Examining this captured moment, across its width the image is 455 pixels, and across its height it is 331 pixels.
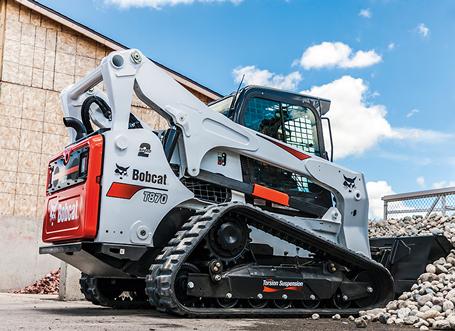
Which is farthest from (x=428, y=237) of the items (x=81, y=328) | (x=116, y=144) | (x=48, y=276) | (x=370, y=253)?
(x=48, y=276)

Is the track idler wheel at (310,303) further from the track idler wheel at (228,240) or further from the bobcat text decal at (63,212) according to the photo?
the bobcat text decal at (63,212)

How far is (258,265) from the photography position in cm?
748

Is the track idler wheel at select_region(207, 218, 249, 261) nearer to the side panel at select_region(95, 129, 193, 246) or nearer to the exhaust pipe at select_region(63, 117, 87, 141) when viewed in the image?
the side panel at select_region(95, 129, 193, 246)

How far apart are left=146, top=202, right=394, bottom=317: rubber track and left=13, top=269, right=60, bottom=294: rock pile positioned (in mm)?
9181

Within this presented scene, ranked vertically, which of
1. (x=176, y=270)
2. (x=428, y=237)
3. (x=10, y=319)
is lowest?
(x=10, y=319)

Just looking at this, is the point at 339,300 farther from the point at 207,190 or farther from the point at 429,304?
the point at 207,190

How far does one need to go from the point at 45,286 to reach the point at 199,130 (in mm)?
9556

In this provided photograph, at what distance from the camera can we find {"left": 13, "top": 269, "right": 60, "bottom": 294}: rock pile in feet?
50.4

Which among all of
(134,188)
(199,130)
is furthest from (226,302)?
(199,130)

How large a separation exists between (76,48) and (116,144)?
34.6 ft

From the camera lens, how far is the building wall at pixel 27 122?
15617 mm

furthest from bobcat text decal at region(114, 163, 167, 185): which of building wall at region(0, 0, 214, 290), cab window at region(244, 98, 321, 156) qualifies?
building wall at region(0, 0, 214, 290)

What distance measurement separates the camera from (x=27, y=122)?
15.9 metres

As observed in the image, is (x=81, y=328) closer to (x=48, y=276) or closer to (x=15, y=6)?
(x=48, y=276)
